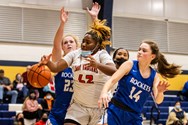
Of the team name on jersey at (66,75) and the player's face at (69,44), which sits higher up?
the player's face at (69,44)

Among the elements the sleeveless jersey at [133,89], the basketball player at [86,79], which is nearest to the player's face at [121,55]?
the basketball player at [86,79]

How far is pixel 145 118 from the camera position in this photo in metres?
12.9

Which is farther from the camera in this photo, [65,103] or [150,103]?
[150,103]

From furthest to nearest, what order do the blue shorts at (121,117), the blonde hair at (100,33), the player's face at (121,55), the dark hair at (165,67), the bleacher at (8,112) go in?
the bleacher at (8,112) < the player's face at (121,55) < the dark hair at (165,67) < the blonde hair at (100,33) < the blue shorts at (121,117)

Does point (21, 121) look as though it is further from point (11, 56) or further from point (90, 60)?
point (90, 60)

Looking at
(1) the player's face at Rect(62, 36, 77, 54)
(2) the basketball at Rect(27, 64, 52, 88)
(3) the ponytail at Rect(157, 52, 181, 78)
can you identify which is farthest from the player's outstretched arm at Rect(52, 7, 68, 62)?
(3) the ponytail at Rect(157, 52, 181, 78)

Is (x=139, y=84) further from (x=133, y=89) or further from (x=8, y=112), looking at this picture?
(x=8, y=112)

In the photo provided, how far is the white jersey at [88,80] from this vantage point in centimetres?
414

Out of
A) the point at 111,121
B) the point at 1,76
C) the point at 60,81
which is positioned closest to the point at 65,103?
the point at 60,81

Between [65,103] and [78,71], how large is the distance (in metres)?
0.52

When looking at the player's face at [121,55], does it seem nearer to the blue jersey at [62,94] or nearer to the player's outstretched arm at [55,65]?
the blue jersey at [62,94]

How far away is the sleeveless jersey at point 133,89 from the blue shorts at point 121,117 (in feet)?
0.25

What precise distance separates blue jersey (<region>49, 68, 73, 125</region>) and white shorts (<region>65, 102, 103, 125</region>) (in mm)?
232

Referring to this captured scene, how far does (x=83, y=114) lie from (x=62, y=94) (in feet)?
1.53
